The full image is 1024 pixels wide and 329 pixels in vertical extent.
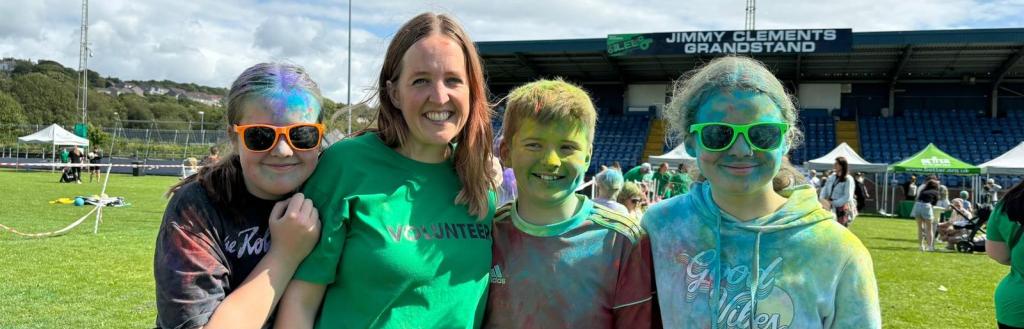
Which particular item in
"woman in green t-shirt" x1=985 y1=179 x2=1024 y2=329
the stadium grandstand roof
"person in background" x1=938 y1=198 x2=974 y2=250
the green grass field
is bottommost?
the green grass field

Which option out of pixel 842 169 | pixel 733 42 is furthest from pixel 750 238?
pixel 733 42

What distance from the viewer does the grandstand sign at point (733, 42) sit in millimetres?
27109

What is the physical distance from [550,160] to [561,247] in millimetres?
260

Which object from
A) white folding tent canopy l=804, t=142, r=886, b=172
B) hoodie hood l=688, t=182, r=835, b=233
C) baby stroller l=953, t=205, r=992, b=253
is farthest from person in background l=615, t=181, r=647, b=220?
white folding tent canopy l=804, t=142, r=886, b=172

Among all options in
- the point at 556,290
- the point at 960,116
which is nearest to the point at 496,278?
the point at 556,290

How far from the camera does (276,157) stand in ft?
6.39

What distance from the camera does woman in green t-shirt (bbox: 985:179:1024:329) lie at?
3477mm

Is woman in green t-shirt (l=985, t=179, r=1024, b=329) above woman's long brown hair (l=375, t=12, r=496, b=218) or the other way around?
the other way around

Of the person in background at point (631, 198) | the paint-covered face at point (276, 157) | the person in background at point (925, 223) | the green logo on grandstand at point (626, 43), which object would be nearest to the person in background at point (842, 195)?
the person in background at point (925, 223)

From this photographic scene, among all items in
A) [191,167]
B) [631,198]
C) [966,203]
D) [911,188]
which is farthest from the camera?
[911,188]

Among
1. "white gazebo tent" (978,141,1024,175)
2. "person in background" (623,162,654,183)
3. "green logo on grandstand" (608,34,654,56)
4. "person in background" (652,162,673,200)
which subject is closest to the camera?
"person in background" (623,162,654,183)

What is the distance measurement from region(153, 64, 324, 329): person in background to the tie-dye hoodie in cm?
103

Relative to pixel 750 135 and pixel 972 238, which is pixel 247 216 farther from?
pixel 972 238

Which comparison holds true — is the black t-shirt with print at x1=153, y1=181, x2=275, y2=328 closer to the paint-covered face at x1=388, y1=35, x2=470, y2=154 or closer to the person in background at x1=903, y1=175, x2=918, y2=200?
the paint-covered face at x1=388, y1=35, x2=470, y2=154
